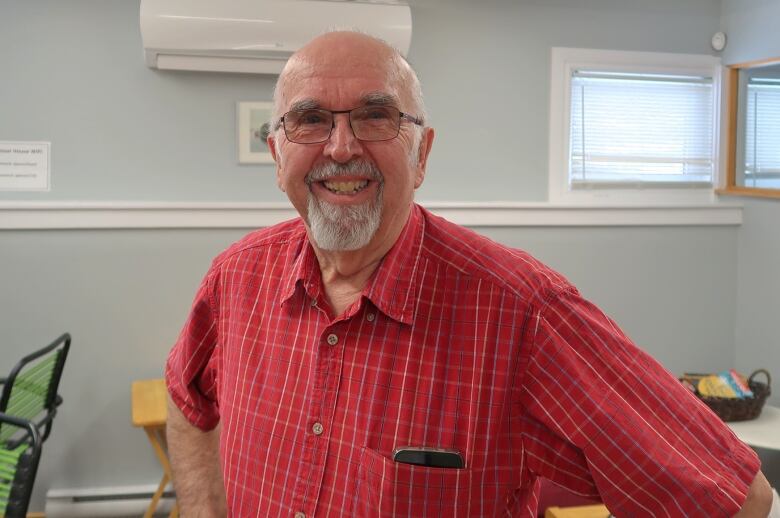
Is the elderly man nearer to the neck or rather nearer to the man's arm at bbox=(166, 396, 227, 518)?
the neck

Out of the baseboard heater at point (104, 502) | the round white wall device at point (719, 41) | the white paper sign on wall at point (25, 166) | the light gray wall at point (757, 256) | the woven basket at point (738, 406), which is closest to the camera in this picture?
the woven basket at point (738, 406)

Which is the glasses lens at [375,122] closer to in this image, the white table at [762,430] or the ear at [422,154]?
the ear at [422,154]

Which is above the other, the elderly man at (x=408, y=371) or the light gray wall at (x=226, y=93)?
the light gray wall at (x=226, y=93)

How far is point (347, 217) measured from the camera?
1287mm

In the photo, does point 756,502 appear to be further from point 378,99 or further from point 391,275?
point 378,99

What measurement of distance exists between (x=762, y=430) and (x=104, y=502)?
3.13 meters

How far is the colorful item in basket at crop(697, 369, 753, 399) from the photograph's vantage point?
3.41 meters

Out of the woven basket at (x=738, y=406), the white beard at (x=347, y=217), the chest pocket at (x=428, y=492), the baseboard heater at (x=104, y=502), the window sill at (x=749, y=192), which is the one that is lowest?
the baseboard heater at (x=104, y=502)

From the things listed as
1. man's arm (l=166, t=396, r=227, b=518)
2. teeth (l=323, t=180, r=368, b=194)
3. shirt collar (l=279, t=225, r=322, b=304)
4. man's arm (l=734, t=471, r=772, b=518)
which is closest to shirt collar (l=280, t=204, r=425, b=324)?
shirt collar (l=279, t=225, r=322, b=304)

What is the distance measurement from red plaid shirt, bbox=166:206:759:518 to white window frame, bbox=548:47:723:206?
10.1ft

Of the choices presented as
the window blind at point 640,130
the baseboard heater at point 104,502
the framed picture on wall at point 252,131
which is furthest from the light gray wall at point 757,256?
the baseboard heater at point 104,502

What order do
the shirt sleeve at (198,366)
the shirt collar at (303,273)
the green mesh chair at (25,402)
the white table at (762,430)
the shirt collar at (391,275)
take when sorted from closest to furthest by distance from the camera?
the shirt collar at (391,275) < the shirt collar at (303,273) < the shirt sleeve at (198,366) < the green mesh chair at (25,402) < the white table at (762,430)

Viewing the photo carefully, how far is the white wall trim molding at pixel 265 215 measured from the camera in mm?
3768

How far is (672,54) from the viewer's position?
4418 mm
